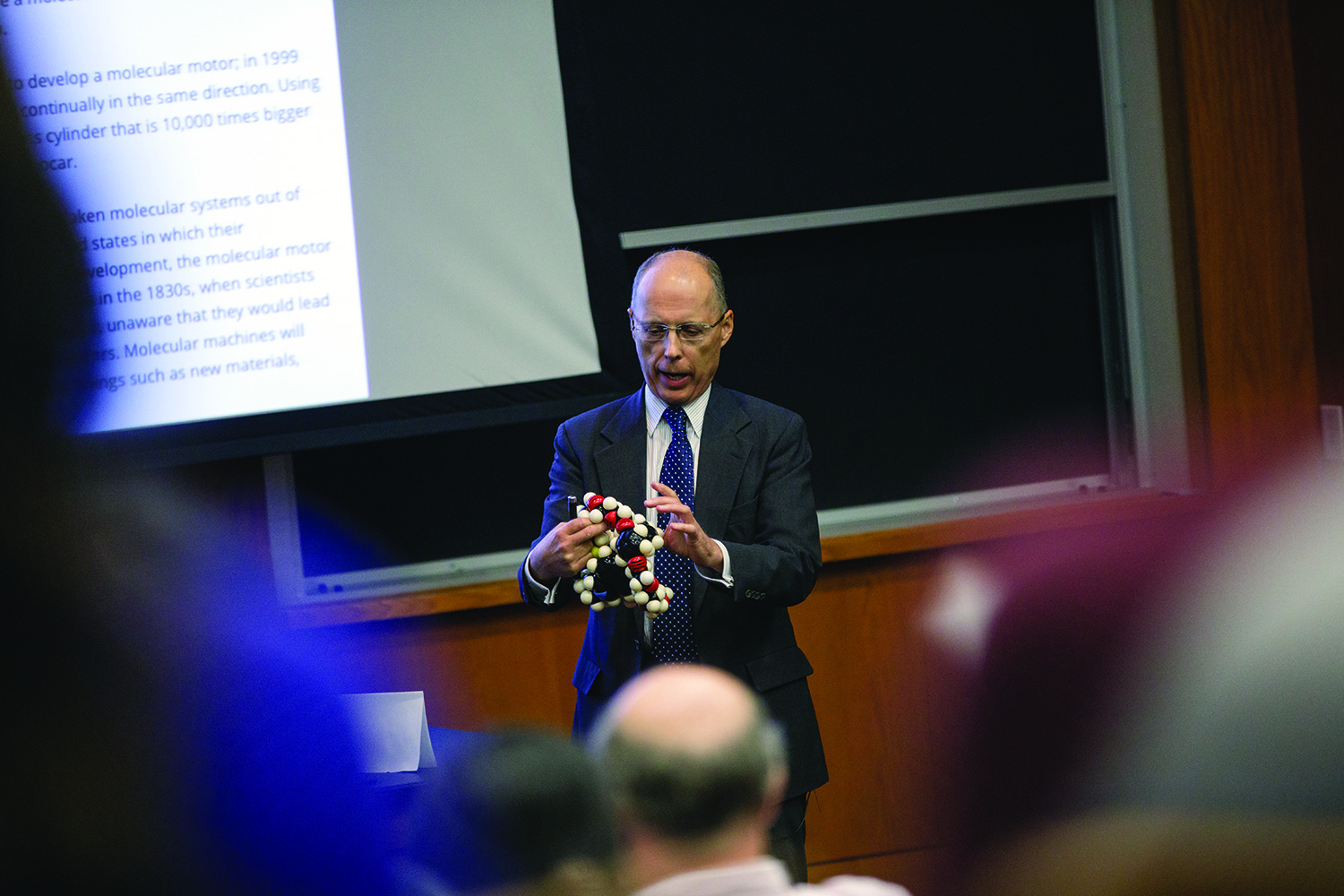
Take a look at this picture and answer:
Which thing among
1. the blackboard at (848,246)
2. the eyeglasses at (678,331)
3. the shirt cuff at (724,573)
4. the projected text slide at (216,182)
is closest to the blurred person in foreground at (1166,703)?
the blackboard at (848,246)

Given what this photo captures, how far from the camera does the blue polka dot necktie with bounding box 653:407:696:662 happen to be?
206 cm

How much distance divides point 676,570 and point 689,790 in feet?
4.02

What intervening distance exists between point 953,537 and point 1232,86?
1.63 m

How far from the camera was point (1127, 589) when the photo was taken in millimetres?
3127

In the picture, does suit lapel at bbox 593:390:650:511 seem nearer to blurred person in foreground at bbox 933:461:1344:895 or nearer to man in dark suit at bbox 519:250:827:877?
man in dark suit at bbox 519:250:827:877

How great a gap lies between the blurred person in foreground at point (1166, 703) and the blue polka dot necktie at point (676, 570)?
70cm

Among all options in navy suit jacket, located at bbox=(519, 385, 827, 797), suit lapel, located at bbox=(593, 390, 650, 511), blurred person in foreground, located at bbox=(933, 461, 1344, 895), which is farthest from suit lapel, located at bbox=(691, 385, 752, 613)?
blurred person in foreground, located at bbox=(933, 461, 1344, 895)

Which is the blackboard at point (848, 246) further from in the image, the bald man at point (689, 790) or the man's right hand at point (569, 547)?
the bald man at point (689, 790)

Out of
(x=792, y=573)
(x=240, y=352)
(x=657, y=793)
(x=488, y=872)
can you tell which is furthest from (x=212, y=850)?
(x=240, y=352)

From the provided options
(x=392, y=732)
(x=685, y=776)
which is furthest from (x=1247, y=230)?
(x=685, y=776)

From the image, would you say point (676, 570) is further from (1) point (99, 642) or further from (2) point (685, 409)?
(1) point (99, 642)

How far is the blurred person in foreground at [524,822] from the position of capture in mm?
721

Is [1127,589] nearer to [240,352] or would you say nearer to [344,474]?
[344,474]

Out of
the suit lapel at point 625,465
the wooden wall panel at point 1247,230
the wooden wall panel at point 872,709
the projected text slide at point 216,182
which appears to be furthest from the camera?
the wooden wall panel at point 1247,230
